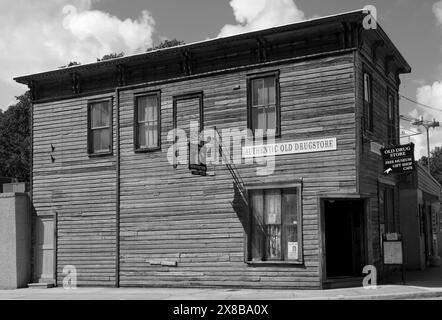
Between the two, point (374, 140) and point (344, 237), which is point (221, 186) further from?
point (374, 140)

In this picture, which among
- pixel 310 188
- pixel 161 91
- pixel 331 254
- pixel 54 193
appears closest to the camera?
pixel 310 188

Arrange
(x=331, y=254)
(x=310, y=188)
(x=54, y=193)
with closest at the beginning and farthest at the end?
(x=310, y=188) < (x=331, y=254) < (x=54, y=193)

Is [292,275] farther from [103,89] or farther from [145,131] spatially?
[103,89]

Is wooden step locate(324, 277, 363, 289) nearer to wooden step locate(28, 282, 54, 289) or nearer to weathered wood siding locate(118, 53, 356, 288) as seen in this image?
weathered wood siding locate(118, 53, 356, 288)

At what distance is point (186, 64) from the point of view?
1772 cm

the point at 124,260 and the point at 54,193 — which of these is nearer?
the point at 124,260

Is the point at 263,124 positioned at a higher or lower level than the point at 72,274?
higher

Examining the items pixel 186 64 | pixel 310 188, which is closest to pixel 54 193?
pixel 186 64

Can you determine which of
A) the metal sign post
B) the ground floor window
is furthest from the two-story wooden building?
the metal sign post

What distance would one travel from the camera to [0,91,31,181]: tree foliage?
167 ft

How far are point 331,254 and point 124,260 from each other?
6.44 meters

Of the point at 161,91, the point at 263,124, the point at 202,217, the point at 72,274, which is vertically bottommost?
the point at 72,274

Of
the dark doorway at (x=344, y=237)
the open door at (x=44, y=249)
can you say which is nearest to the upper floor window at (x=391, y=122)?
the dark doorway at (x=344, y=237)

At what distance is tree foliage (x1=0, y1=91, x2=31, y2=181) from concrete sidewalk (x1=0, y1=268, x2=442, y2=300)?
3434 centimetres
